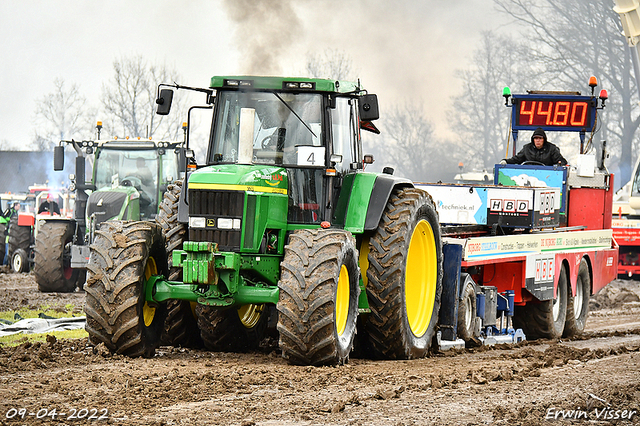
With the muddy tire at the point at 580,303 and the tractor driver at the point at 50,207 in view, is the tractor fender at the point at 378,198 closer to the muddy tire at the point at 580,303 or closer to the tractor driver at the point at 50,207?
the muddy tire at the point at 580,303

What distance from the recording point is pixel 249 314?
10172mm

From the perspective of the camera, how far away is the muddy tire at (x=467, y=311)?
10811mm

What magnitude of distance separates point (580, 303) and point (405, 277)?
235 inches

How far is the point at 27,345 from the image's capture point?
9250 mm

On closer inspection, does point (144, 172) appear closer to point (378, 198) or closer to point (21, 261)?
point (21, 261)

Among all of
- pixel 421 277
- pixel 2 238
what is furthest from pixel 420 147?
pixel 421 277

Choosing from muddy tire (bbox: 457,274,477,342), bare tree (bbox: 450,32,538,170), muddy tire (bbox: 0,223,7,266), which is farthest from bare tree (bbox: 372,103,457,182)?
muddy tire (bbox: 457,274,477,342)

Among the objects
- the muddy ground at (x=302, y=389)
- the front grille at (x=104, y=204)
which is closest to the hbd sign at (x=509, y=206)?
the muddy ground at (x=302, y=389)

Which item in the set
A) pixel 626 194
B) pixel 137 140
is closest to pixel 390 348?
pixel 137 140

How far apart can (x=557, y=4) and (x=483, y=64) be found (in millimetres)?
4442

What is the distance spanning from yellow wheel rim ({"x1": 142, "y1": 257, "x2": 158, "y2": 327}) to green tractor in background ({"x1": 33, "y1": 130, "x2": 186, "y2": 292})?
857cm

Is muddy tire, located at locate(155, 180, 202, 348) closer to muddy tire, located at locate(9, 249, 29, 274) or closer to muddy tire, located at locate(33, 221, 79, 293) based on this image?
muddy tire, located at locate(33, 221, 79, 293)

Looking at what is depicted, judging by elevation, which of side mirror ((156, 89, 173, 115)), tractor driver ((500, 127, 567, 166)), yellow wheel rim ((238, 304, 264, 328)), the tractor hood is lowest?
yellow wheel rim ((238, 304, 264, 328))

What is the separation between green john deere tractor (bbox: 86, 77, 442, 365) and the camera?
8.12 metres
